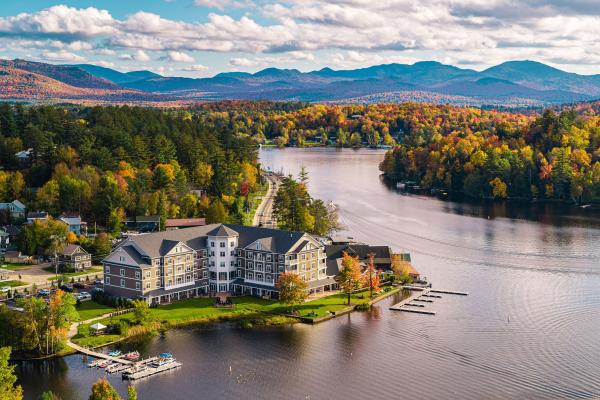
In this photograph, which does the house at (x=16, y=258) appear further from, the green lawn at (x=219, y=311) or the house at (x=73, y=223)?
the green lawn at (x=219, y=311)

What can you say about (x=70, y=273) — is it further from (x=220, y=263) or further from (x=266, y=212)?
(x=266, y=212)

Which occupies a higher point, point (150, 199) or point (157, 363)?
point (150, 199)

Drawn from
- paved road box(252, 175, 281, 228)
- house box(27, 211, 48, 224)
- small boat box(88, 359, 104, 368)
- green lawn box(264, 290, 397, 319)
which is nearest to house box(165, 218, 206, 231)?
paved road box(252, 175, 281, 228)

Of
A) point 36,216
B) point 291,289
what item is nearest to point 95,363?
point 291,289

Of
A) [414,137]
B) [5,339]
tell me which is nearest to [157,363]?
[5,339]

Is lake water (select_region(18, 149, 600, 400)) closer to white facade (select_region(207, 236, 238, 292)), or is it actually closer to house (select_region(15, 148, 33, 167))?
white facade (select_region(207, 236, 238, 292))

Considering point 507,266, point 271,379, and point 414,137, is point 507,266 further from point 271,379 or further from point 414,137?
point 414,137

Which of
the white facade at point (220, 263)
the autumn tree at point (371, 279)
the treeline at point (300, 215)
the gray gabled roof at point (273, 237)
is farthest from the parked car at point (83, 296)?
the treeline at point (300, 215)
